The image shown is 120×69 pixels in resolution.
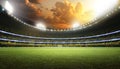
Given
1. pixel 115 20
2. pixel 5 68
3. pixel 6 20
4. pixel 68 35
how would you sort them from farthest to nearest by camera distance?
pixel 68 35
pixel 6 20
pixel 115 20
pixel 5 68

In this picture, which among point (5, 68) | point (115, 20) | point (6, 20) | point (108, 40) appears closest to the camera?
point (5, 68)

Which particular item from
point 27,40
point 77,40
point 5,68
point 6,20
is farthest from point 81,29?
point 5,68

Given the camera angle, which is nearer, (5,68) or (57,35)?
(5,68)

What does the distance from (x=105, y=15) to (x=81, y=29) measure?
2031 centimetres

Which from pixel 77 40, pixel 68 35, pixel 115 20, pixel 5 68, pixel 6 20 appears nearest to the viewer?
pixel 5 68

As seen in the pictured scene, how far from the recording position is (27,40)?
10988cm

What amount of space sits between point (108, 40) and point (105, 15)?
2324cm

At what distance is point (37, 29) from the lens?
134 m

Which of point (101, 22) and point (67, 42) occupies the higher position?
point (101, 22)

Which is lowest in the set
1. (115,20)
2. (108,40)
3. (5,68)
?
(5,68)

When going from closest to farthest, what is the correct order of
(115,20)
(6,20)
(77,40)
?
(115,20) < (6,20) < (77,40)

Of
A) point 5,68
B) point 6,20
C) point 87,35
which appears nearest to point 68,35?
point 87,35

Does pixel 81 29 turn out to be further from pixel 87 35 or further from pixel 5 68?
pixel 5 68

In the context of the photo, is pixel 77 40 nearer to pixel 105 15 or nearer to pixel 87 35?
pixel 87 35
